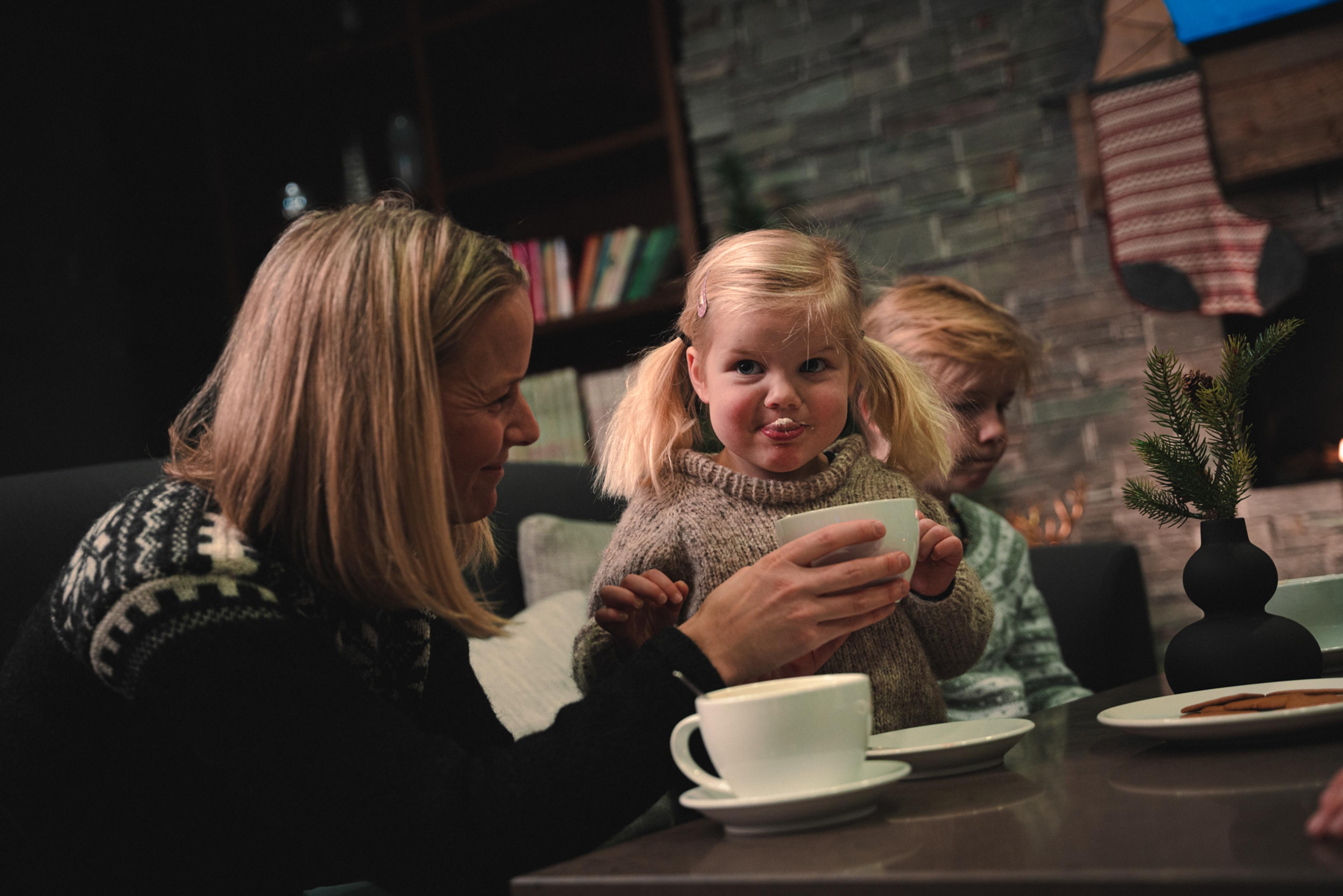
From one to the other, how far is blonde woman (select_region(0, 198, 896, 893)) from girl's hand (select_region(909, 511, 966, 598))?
0.24m

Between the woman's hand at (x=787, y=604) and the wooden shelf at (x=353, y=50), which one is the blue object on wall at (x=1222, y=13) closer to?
the wooden shelf at (x=353, y=50)

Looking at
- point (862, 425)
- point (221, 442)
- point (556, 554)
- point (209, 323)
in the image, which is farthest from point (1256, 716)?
point (209, 323)

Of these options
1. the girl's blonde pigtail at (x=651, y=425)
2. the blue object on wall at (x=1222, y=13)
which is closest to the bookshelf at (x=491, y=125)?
the blue object on wall at (x=1222, y=13)

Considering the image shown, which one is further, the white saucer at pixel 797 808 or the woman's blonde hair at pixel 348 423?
the woman's blonde hair at pixel 348 423

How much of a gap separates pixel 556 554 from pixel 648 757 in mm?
1260

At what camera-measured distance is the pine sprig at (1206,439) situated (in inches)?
38.0

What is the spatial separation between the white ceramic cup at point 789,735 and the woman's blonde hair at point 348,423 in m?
0.30

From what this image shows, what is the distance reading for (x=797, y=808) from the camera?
0.64 metres

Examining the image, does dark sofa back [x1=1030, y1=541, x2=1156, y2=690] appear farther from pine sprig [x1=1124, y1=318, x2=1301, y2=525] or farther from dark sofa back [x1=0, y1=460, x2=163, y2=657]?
dark sofa back [x1=0, y1=460, x2=163, y2=657]

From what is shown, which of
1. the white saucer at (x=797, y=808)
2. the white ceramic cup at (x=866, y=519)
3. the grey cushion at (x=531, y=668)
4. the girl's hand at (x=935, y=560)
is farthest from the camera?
the grey cushion at (x=531, y=668)

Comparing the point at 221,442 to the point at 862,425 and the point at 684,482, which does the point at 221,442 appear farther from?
the point at 862,425

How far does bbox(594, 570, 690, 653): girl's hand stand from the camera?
1.04 m

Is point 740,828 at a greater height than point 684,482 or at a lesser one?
lesser

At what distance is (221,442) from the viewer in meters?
0.90
